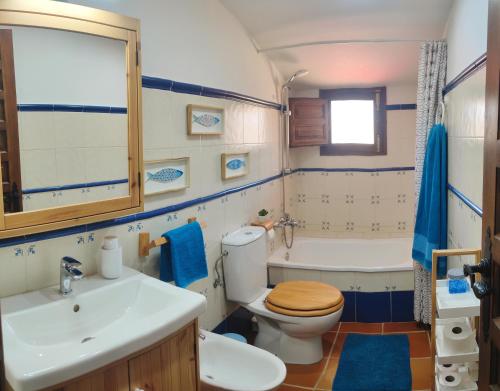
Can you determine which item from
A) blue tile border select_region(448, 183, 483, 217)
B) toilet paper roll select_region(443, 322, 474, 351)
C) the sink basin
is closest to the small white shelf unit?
toilet paper roll select_region(443, 322, 474, 351)

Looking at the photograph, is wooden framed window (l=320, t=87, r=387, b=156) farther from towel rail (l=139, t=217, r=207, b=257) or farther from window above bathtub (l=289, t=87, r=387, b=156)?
towel rail (l=139, t=217, r=207, b=257)

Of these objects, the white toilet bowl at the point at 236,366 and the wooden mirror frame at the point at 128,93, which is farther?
the white toilet bowl at the point at 236,366

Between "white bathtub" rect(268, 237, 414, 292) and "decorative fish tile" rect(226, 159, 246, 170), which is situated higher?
"decorative fish tile" rect(226, 159, 246, 170)

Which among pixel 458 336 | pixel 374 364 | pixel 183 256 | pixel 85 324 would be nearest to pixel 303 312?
pixel 374 364

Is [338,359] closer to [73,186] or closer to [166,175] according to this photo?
[166,175]

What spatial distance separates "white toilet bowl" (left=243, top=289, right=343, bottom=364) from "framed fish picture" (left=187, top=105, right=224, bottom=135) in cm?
112

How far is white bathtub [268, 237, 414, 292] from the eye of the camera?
138 inches

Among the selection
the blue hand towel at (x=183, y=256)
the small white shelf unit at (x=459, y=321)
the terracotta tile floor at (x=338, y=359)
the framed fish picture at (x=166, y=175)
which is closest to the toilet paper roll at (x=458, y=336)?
the small white shelf unit at (x=459, y=321)

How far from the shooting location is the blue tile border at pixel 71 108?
1602 millimetres

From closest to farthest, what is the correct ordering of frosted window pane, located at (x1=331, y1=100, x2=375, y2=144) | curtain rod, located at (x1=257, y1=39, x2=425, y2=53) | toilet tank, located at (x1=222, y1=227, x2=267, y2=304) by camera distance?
toilet tank, located at (x1=222, y1=227, x2=267, y2=304), curtain rod, located at (x1=257, y1=39, x2=425, y2=53), frosted window pane, located at (x1=331, y1=100, x2=375, y2=144)

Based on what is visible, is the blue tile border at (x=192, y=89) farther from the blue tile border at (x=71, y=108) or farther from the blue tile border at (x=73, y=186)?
the blue tile border at (x=73, y=186)

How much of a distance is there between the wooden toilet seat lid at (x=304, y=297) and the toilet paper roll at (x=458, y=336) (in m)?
1.05

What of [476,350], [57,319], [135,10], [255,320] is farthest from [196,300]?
[255,320]

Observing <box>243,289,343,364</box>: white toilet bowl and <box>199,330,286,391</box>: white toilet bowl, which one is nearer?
<box>199,330,286,391</box>: white toilet bowl
